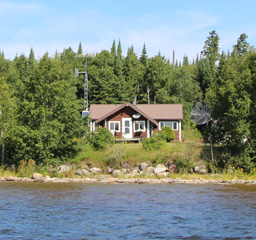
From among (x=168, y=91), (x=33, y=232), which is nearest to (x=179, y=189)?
(x=33, y=232)

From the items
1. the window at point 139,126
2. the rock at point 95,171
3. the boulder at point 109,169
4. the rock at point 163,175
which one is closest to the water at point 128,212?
the rock at point 163,175

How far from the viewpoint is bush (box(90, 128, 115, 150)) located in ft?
133

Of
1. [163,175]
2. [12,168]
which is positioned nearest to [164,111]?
→ [163,175]

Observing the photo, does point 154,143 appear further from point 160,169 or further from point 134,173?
point 134,173

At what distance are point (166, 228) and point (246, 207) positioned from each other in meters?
6.36

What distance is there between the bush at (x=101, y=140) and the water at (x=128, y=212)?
33.3 ft

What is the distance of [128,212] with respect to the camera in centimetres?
2103

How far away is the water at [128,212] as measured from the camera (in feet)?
55.6

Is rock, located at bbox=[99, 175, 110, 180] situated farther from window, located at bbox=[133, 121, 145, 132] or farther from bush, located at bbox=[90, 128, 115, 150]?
window, located at bbox=[133, 121, 145, 132]

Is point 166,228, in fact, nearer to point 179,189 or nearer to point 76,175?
point 179,189

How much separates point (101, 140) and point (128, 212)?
66.0 ft

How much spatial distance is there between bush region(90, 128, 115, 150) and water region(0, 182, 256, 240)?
10.2 m

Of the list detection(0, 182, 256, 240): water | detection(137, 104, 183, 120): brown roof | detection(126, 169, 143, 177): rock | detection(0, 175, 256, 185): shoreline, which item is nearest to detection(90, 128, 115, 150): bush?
detection(126, 169, 143, 177): rock

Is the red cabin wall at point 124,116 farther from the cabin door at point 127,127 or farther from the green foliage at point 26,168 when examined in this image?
the green foliage at point 26,168
